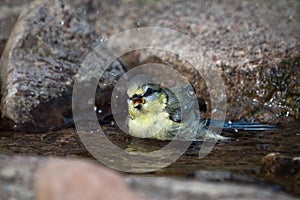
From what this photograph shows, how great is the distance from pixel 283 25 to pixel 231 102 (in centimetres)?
137

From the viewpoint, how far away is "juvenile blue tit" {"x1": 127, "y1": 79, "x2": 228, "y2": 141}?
6.24m

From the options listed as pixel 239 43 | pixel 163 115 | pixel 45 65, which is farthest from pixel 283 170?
pixel 45 65

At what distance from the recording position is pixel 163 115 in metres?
6.38

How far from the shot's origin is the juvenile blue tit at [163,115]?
624cm

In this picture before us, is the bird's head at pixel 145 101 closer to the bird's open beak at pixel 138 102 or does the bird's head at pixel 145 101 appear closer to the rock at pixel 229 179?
the bird's open beak at pixel 138 102

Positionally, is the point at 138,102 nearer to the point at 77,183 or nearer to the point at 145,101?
the point at 145,101

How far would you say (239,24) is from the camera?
7.93 m

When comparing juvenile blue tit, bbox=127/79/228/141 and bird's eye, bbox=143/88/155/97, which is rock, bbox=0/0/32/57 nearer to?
juvenile blue tit, bbox=127/79/228/141

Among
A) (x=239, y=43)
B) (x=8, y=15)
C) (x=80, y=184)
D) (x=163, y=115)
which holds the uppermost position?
(x=8, y=15)

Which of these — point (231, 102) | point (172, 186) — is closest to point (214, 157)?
point (231, 102)

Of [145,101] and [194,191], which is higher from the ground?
[145,101]

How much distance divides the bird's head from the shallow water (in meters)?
0.30

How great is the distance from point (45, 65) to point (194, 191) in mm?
4302

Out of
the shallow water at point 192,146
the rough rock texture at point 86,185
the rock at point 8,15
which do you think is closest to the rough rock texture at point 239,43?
the shallow water at point 192,146
